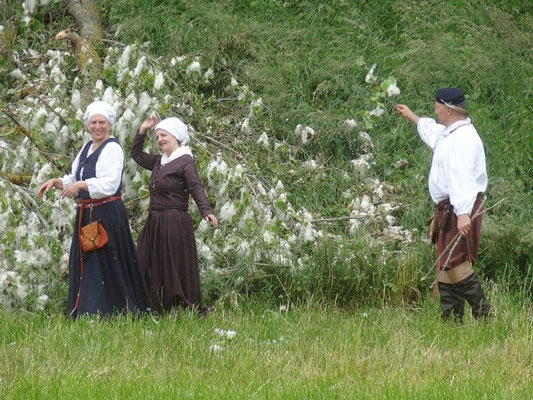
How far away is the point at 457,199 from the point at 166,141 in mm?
2300

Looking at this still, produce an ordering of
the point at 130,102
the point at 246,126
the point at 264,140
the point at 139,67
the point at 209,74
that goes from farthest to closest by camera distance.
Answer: the point at 209,74 → the point at 246,126 → the point at 264,140 → the point at 139,67 → the point at 130,102

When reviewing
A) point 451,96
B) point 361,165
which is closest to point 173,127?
point 451,96

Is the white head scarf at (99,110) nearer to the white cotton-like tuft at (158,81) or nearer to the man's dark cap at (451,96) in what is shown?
the white cotton-like tuft at (158,81)

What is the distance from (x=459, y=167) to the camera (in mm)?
7328

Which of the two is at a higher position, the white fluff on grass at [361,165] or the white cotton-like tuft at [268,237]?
the white fluff on grass at [361,165]

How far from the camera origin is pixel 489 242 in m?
8.96

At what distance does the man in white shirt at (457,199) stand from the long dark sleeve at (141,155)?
87.4 inches

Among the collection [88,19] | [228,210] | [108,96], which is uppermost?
[88,19]

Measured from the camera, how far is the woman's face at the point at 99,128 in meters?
8.01

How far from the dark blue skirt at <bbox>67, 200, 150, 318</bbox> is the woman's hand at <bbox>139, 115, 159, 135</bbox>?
0.67m

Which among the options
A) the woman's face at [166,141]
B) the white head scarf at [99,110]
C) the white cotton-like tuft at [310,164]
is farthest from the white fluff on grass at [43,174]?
the white cotton-like tuft at [310,164]

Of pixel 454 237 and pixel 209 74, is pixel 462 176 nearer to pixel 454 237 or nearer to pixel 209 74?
pixel 454 237

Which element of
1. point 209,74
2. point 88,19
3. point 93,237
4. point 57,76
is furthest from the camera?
point 88,19

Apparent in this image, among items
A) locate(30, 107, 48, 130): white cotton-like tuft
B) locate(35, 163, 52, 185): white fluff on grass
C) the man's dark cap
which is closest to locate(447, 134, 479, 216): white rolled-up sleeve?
the man's dark cap
